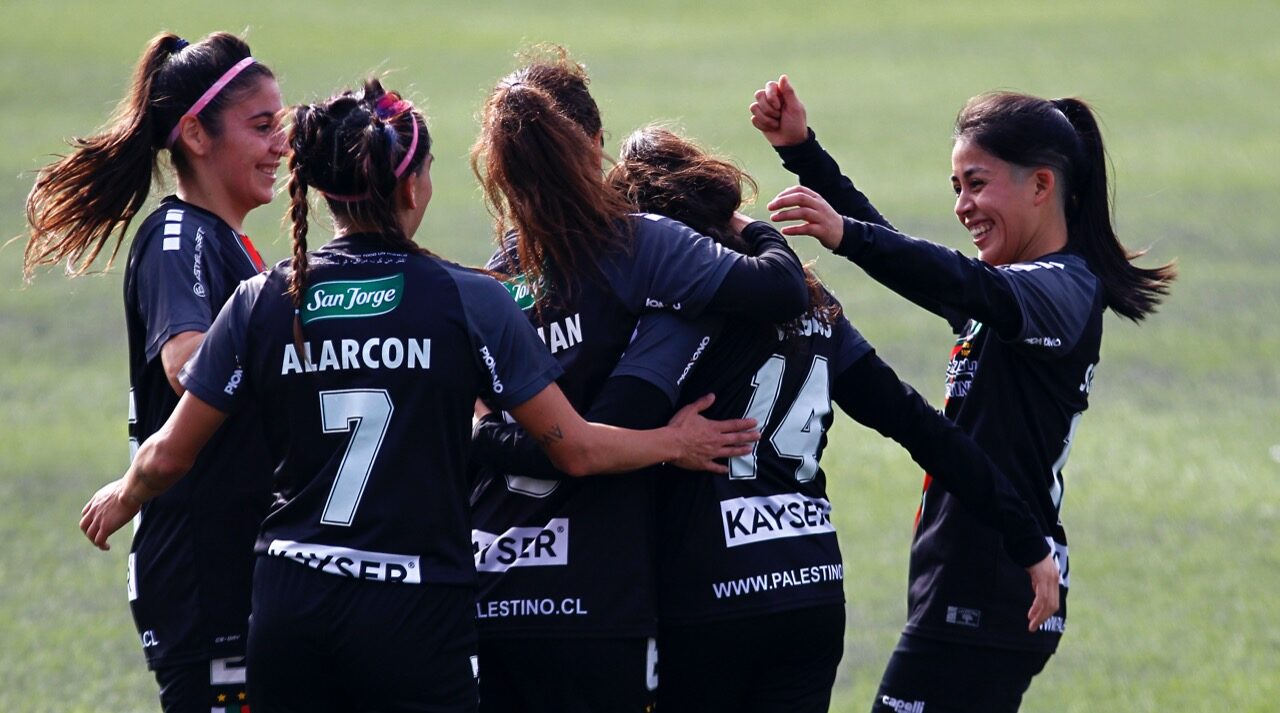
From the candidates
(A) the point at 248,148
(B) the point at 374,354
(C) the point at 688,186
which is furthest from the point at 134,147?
(C) the point at 688,186

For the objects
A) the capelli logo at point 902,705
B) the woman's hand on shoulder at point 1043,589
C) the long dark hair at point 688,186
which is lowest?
the capelli logo at point 902,705

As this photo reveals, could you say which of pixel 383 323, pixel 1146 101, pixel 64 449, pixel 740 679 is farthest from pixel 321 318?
pixel 1146 101

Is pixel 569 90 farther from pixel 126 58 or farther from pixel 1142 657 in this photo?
pixel 126 58

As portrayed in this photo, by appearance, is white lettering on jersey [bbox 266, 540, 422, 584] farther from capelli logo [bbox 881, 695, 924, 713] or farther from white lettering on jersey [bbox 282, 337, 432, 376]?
capelli logo [bbox 881, 695, 924, 713]

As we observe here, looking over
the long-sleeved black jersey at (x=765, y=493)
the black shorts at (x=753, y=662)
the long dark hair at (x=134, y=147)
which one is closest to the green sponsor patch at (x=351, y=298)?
the long-sleeved black jersey at (x=765, y=493)

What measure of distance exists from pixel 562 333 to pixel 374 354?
49 cm

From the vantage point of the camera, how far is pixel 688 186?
11.9 ft

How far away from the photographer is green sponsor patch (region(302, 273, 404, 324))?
3.15 metres

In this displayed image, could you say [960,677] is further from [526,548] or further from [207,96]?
[207,96]

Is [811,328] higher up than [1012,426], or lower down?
higher up

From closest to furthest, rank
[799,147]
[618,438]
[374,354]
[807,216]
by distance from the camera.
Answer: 1. [374,354]
2. [618,438]
3. [807,216]
4. [799,147]

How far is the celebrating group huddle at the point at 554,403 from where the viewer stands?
318 centimetres

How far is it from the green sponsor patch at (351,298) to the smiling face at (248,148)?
101cm

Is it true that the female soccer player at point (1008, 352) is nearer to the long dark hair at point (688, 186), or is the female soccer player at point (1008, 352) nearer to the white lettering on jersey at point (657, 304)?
the long dark hair at point (688, 186)
